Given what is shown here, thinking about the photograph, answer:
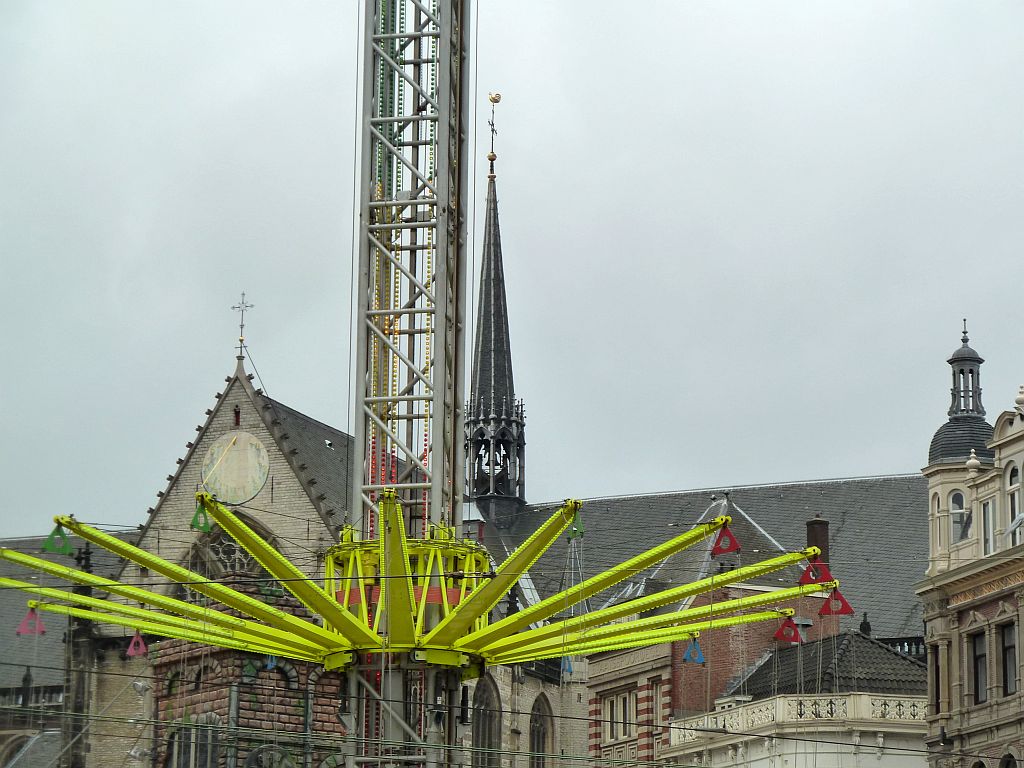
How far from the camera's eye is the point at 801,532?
252 feet

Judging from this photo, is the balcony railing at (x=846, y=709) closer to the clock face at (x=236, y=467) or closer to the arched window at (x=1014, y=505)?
the arched window at (x=1014, y=505)

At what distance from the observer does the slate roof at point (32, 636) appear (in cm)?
4947

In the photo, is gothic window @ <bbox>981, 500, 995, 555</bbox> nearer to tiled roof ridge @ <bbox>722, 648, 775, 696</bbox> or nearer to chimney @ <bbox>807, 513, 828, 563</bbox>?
tiled roof ridge @ <bbox>722, 648, 775, 696</bbox>

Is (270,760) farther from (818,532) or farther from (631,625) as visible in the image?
(818,532)

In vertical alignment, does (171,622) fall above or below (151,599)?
below

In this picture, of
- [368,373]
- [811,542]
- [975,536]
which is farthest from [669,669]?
[368,373]

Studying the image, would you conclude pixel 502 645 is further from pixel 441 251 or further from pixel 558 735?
pixel 558 735

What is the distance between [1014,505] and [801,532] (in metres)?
25.9

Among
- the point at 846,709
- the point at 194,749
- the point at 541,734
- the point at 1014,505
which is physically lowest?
the point at 194,749

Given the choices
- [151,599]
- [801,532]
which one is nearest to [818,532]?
[801,532]

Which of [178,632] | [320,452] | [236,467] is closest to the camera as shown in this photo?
[178,632]

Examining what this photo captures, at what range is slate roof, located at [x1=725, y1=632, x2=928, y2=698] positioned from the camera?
58.6 m

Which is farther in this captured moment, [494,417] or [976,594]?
[494,417]

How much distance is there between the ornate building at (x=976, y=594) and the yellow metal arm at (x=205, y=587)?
1903 cm
